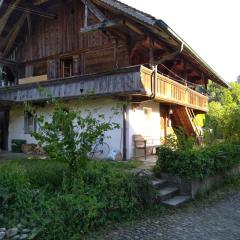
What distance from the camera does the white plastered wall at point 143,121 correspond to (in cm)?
1422

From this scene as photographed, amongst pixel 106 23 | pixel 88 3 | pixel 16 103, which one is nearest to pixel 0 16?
pixel 16 103

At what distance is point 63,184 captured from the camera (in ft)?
22.9

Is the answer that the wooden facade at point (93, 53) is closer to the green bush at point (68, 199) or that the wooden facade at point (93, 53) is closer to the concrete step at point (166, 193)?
the concrete step at point (166, 193)

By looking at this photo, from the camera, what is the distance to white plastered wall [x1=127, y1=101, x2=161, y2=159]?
14219 mm

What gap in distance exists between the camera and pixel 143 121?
51.3 feet

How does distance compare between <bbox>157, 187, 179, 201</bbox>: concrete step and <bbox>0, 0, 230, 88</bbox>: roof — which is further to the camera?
<bbox>0, 0, 230, 88</bbox>: roof

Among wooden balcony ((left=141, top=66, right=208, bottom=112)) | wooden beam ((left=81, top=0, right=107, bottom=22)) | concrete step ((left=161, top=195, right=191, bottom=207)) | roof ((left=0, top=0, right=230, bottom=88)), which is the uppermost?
wooden beam ((left=81, top=0, right=107, bottom=22))

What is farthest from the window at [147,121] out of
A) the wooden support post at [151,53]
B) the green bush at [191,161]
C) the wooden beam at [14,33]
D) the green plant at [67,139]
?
the wooden beam at [14,33]

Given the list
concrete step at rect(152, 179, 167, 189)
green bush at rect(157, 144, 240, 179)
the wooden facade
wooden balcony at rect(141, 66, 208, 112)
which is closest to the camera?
concrete step at rect(152, 179, 167, 189)

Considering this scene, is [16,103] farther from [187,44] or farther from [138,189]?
[138,189]

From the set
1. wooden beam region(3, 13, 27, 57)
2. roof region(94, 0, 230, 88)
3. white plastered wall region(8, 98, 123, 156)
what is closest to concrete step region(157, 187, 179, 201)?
white plastered wall region(8, 98, 123, 156)

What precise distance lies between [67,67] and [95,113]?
4249mm

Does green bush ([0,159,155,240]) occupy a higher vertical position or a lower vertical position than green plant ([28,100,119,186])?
lower

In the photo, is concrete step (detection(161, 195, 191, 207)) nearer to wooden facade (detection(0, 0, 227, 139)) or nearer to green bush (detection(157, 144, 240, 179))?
green bush (detection(157, 144, 240, 179))
